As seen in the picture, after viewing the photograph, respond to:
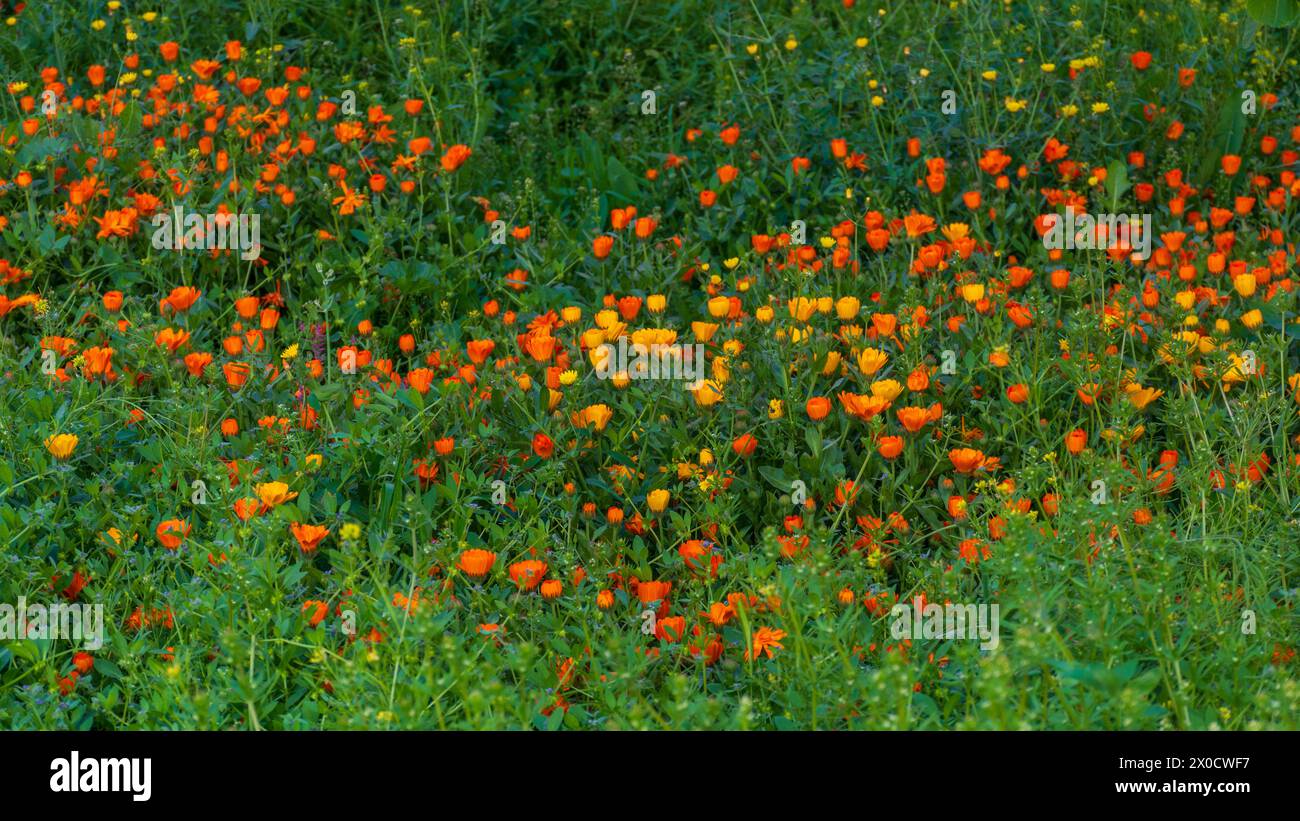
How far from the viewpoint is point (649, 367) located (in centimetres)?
381

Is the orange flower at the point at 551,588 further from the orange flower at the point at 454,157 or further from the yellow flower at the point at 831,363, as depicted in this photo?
the orange flower at the point at 454,157

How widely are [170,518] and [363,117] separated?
2.51 meters

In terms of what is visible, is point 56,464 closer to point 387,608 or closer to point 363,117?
point 387,608

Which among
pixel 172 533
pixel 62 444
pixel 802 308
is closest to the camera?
pixel 172 533

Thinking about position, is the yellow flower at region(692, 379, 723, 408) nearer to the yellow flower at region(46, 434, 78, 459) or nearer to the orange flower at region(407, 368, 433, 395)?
the orange flower at region(407, 368, 433, 395)

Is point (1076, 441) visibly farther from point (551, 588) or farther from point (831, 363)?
point (551, 588)

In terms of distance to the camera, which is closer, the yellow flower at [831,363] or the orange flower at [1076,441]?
the orange flower at [1076,441]

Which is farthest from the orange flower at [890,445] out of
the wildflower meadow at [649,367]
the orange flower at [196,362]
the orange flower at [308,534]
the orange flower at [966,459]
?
the orange flower at [196,362]

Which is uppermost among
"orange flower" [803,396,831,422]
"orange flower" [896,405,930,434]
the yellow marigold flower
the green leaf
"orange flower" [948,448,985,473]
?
the green leaf

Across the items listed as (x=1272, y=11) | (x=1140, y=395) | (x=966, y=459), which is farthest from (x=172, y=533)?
(x=1272, y=11)

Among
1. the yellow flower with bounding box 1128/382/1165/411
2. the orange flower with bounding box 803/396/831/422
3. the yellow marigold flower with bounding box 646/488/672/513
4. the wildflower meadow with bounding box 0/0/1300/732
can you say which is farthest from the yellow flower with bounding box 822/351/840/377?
the yellow flower with bounding box 1128/382/1165/411

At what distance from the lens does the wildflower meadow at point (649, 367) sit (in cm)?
284

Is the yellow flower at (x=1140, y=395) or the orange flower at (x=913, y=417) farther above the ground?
the yellow flower at (x=1140, y=395)

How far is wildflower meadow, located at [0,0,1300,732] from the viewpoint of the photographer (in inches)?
112
